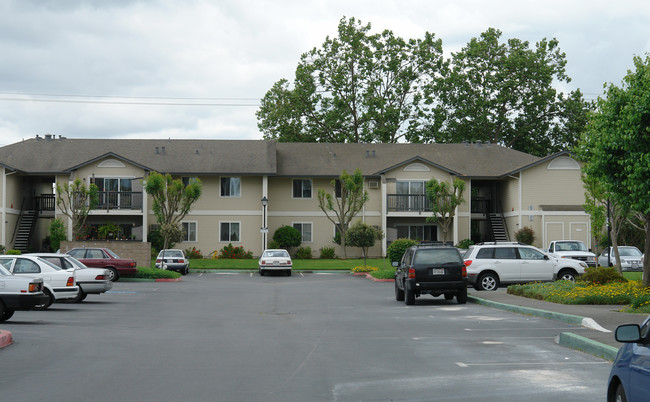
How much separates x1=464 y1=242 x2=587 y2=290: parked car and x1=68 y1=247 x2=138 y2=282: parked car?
1488 centimetres

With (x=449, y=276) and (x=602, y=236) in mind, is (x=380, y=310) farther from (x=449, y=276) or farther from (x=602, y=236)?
(x=602, y=236)

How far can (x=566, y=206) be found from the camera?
50562 millimetres

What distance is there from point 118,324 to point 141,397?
344 inches

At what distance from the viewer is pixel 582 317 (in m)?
15.7

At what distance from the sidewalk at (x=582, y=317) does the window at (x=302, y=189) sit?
99.7 ft

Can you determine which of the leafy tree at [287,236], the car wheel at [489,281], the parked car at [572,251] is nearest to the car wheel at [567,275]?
the car wheel at [489,281]

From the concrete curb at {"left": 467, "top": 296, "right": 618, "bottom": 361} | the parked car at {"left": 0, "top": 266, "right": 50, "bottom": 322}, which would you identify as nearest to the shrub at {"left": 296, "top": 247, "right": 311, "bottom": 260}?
the concrete curb at {"left": 467, "top": 296, "right": 618, "bottom": 361}

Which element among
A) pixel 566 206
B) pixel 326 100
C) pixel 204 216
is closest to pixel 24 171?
pixel 204 216

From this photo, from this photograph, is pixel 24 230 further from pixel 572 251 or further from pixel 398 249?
pixel 572 251

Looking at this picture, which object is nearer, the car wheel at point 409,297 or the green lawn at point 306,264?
the car wheel at point 409,297

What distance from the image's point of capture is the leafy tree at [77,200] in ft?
153

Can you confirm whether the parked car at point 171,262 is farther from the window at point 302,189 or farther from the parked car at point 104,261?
the window at point 302,189

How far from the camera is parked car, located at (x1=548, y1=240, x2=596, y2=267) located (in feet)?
114

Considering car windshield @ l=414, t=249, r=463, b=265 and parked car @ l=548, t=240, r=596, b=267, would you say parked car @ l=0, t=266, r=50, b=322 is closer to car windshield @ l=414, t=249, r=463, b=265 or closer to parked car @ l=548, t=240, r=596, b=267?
car windshield @ l=414, t=249, r=463, b=265
